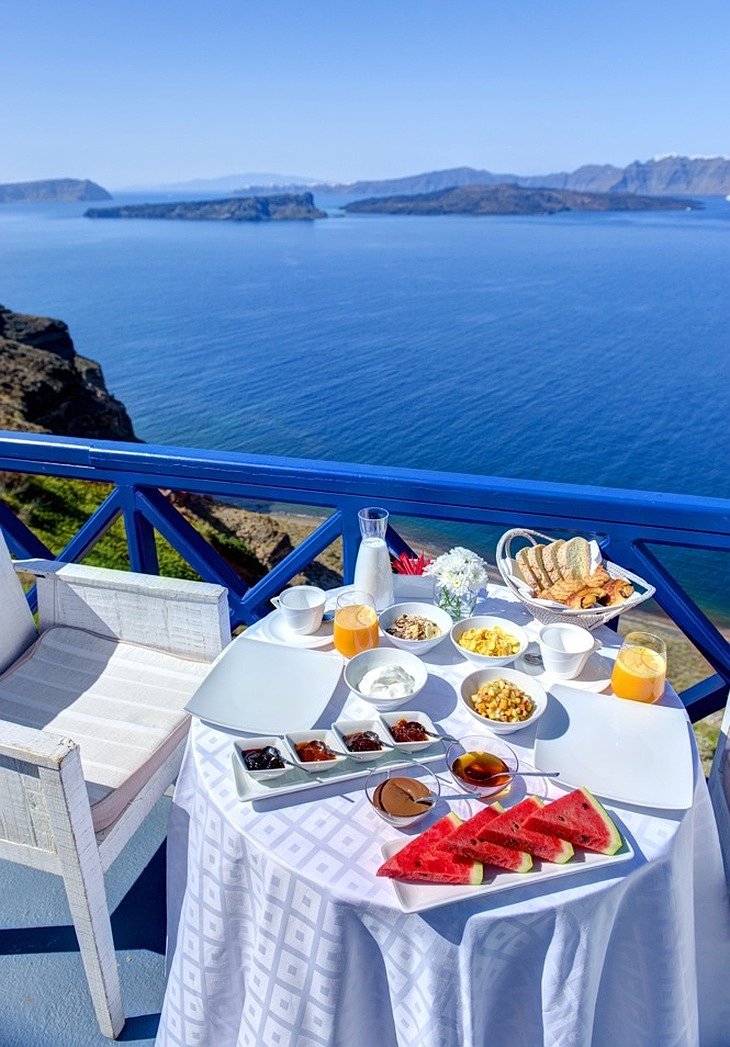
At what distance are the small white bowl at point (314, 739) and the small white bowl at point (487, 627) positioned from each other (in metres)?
0.47

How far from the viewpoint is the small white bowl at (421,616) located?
1913mm

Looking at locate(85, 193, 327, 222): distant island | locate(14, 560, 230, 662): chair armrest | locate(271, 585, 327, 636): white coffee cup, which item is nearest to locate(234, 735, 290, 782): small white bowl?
locate(271, 585, 327, 636): white coffee cup

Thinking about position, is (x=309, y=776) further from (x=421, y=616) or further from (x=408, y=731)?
(x=421, y=616)

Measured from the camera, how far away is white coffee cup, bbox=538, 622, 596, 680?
1.82m

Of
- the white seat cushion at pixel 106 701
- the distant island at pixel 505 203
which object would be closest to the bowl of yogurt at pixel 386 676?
the white seat cushion at pixel 106 701

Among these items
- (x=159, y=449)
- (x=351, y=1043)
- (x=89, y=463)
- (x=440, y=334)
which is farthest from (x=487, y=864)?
(x=440, y=334)

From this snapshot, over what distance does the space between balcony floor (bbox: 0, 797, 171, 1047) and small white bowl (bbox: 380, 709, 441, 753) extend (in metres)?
1.21

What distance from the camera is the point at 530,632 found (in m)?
2.02

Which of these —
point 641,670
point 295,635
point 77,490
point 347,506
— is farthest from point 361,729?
point 77,490

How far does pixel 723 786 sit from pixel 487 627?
78cm

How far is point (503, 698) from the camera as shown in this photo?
1674 mm

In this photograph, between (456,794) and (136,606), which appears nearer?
(456,794)

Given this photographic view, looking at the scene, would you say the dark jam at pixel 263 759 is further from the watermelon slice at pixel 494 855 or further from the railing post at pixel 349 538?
the railing post at pixel 349 538

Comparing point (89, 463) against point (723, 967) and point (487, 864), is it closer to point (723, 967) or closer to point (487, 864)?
point (487, 864)
